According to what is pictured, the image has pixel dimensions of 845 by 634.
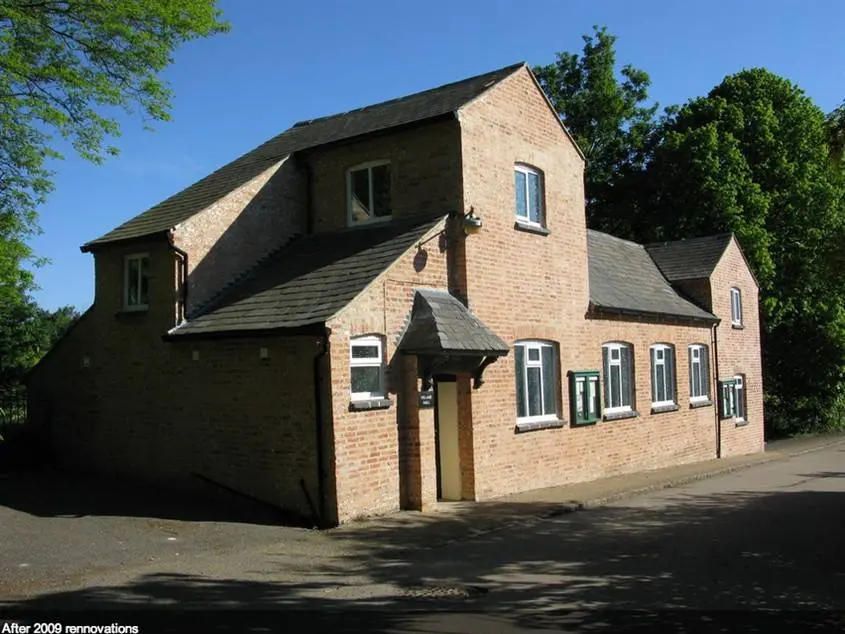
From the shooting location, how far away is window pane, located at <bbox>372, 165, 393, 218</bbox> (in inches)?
607

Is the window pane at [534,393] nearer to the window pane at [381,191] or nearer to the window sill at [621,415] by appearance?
the window sill at [621,415]

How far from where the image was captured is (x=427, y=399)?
13047 millimetres

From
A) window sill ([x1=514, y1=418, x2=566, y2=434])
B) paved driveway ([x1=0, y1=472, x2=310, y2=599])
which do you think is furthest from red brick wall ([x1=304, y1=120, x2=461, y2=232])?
paved driveway ([x1=0, y1=472, x2=310, y2=599])

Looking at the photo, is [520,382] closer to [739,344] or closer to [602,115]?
[739,344]

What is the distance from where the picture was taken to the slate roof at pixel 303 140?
50.3 ft

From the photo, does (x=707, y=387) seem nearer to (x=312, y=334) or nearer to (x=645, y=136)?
(x=312, y=334)

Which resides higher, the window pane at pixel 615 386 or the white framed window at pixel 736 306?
the white framed window at pixel 736 306

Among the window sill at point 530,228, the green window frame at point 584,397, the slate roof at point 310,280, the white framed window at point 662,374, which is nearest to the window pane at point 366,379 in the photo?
the slate roof at point 310,280

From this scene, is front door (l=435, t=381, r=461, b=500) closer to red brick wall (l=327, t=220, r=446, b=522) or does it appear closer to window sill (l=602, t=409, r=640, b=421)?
red brick wall (l=327, t=220, r=446, b=522)

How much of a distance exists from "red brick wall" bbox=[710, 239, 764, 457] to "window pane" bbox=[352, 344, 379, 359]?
1494 cm

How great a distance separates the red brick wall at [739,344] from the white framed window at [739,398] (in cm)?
21

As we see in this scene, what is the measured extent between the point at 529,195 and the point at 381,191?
10.1 ft

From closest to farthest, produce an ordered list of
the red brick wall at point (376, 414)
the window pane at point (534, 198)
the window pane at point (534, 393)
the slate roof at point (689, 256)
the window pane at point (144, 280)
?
the red brick wall at point (376, 414)
the window pane at point (144, 280)
the window pane at point (534, 393)
the window pane at point (534, 198)
the slate roof at point (689, 256)

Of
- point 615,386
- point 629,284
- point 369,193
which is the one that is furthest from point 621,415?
point 369,193
